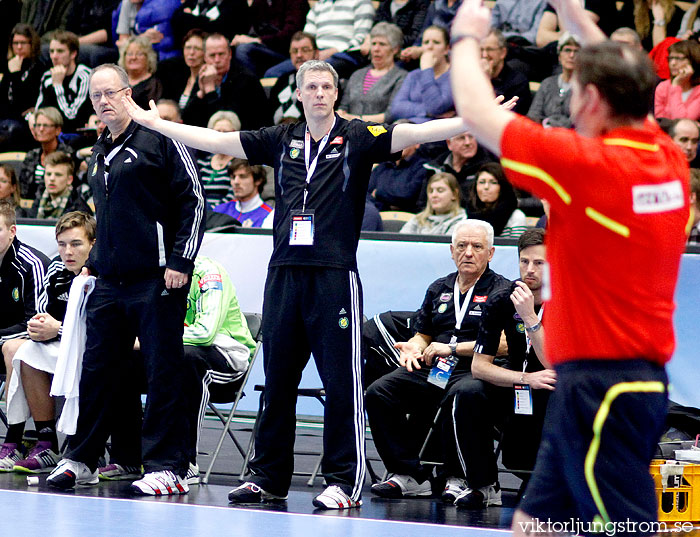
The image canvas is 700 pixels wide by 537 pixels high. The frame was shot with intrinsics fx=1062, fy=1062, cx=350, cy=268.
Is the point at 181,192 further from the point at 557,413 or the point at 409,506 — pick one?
the point at 557,413

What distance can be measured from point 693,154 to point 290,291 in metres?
4.01

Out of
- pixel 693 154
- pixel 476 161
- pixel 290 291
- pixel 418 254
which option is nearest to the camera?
pixel 290 291

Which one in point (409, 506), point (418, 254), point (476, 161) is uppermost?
point (476, 161)

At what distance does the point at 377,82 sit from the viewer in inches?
398

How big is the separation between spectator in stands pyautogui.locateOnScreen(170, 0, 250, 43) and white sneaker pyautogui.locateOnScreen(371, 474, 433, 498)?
23.2ft

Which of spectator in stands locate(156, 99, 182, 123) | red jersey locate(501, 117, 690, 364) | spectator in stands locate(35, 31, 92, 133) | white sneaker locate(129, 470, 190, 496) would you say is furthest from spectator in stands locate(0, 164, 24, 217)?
red jersey locate(501, 117, 690, 364)

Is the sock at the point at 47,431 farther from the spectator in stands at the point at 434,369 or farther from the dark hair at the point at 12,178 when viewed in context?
the dark hair at the point at 12,178

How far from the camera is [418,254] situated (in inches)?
294

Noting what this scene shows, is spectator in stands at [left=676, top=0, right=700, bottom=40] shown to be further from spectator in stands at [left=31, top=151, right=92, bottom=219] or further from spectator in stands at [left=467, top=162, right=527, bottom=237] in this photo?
spectator in stands at [left=31, top=151, right=92, bottom=219]

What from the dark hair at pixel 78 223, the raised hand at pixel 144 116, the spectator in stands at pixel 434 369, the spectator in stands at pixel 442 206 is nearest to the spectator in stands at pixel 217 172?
the spectator in stands at pixel 442 206

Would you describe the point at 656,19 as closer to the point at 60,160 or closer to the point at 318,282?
the point at 60,160

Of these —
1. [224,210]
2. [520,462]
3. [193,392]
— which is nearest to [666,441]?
[520,462]

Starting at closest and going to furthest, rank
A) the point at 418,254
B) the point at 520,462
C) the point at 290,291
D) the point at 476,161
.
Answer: the point at 290,291, the point at 520,462, the point at 418,254, the point at 476,161

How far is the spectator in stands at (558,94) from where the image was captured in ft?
28.8
